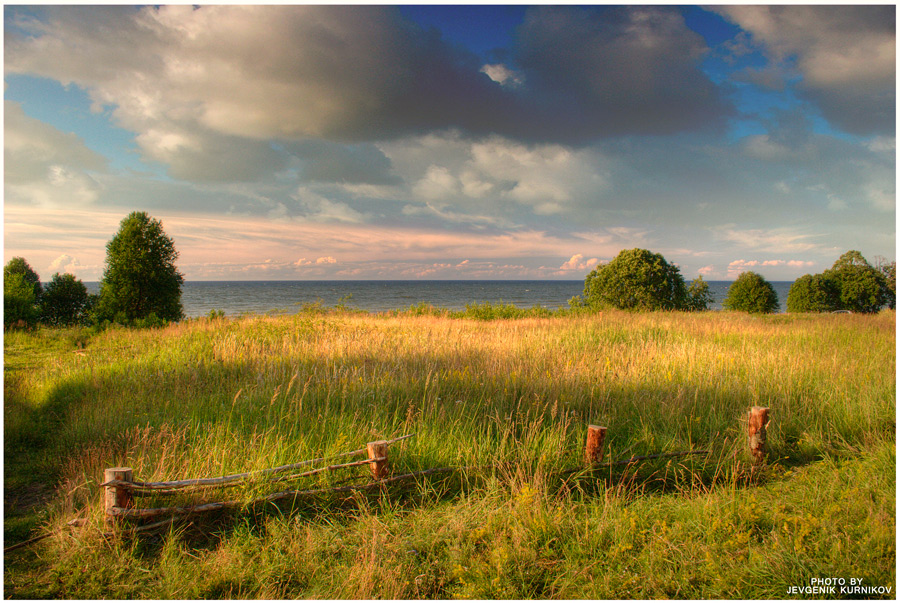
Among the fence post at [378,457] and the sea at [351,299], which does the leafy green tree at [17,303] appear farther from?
the fence post at [378,457]

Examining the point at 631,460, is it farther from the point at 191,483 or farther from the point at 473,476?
the point at 191,483

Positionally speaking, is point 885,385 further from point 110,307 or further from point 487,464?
point 110,307

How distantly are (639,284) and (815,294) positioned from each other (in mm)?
15001

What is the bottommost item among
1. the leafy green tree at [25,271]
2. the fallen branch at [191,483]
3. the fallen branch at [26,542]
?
the fallen branch at [26,542]

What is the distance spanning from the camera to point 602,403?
557 centimetres

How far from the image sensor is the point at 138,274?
44.6ft

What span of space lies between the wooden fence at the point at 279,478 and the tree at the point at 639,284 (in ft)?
55.9

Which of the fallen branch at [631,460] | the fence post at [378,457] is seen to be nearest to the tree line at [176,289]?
the fence post at [378,457]

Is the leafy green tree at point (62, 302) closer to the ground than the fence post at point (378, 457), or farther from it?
farther from it

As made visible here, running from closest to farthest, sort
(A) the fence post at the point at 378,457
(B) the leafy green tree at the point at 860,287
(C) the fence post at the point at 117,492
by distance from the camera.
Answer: (C) the fence post at the point at 117,492, (A) the fence post at the point at 378,457, (B) the leafy green tree at the point at 860,287

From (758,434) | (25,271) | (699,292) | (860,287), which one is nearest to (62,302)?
(25,271)

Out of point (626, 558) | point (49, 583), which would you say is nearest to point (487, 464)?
point (626, 558)

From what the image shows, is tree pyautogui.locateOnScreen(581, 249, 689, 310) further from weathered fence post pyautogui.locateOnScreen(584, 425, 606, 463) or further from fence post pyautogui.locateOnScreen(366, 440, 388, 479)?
fence post pyautogui.locateOnScreen(366, 440, 388, 479)

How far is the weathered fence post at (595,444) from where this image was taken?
390 cm
